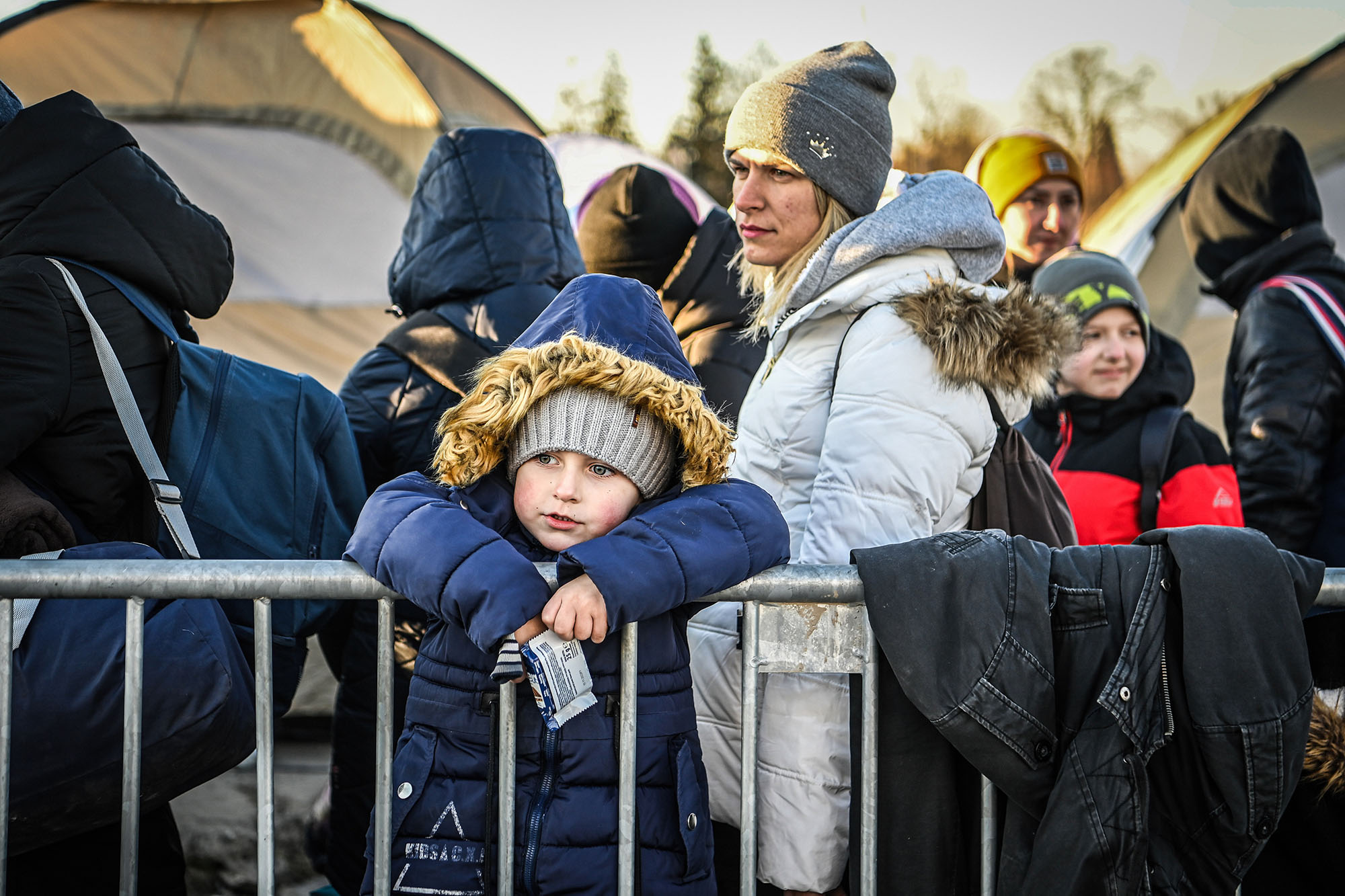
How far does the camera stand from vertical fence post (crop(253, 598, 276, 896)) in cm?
169

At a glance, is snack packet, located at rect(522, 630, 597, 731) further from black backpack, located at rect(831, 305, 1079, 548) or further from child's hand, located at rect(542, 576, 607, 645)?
black backpack, located at rect(831, 305, 1079, 548)

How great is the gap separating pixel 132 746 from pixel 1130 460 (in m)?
2.50

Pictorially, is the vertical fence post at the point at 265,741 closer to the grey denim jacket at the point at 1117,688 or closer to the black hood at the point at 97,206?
the black hood at the point at 97,206

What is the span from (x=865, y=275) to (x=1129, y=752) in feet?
3.07

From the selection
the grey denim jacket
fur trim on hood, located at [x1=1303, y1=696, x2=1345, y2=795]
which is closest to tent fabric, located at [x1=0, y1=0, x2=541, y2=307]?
the grey denim jacket

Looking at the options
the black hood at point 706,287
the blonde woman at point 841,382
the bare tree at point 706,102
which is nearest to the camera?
the blonde woman at point 841,382

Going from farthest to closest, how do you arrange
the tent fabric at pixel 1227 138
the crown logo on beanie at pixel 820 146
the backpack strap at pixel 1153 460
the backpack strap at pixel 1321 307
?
1. the tent fabric at pixel 1227 138
2. the backpack strap at pixel 1321 307
3. the backpack strap at pixel 1153 460
4. the crown logo on beanie at pixel 820 146

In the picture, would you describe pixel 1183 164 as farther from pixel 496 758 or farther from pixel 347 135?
pixel 496 758

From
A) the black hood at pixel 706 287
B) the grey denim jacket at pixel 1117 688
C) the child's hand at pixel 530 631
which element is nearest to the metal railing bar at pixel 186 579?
the child's hand at pixel 530 631

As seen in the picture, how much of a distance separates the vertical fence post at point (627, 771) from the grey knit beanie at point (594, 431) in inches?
10.7

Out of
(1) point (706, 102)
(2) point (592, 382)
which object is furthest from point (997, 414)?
(1) point (706, 102)

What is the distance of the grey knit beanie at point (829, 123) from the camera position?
2203 mm

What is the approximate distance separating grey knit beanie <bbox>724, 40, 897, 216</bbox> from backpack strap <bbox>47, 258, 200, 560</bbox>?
128 centimetres

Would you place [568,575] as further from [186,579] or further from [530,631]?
[186,579]
